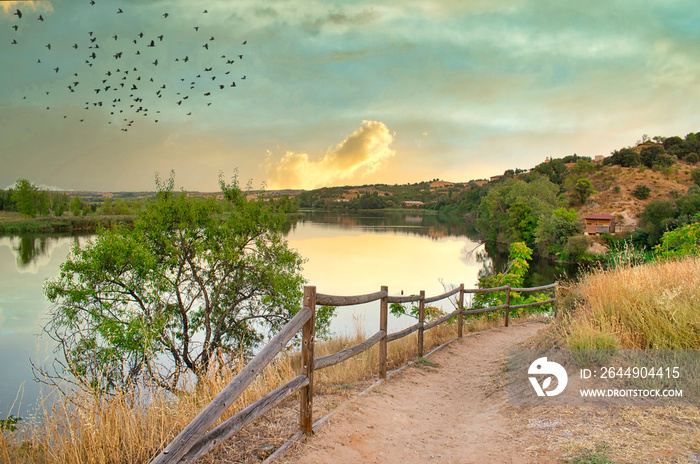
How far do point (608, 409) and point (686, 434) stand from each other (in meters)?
0.78

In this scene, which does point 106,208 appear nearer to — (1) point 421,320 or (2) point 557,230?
(2) point 557,230

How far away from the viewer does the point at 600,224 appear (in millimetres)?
56750

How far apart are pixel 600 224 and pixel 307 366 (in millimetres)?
62729

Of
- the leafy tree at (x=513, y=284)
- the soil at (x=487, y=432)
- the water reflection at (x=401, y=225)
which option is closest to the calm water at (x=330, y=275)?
the leafy tree at (x=513, y=284)

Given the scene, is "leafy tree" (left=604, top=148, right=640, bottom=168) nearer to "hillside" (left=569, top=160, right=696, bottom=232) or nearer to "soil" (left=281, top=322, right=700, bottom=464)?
"hillside" (left=569, top=160, right=696, bottom=232)

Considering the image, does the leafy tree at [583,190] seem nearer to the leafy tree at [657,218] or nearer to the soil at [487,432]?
the leafy tree at [657,218]

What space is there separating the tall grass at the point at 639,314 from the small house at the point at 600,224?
55493 mm

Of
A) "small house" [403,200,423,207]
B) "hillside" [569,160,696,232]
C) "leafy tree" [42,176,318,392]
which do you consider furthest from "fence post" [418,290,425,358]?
"small house" [403,200,423,207]

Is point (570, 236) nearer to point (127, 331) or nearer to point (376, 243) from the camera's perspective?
point (376, 243)

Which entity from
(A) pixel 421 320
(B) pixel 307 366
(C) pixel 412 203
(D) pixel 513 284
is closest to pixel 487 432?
(B) pixel 307 366

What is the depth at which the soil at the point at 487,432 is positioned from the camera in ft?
12.0

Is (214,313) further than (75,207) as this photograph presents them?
No

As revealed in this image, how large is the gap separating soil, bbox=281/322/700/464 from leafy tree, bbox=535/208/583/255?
47.1 meters

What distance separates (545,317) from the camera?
14.1 metres
